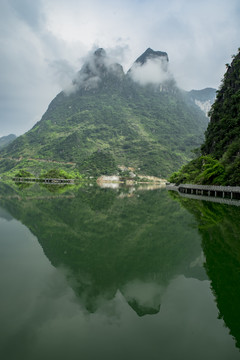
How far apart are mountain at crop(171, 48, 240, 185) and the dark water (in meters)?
26.1

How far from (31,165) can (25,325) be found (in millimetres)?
147335

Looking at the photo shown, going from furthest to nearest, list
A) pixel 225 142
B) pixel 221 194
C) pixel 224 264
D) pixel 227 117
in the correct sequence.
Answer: pixel 227 117 < pixel 225 142 < pixel 221 194 < pixel 224 264

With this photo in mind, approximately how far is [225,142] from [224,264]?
42554 millimetres

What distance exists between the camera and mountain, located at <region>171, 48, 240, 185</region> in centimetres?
3762

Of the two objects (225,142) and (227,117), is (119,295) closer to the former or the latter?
(225,142)

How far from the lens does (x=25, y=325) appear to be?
16.7 feet

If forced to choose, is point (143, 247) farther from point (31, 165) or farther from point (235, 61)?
point (31, 165)

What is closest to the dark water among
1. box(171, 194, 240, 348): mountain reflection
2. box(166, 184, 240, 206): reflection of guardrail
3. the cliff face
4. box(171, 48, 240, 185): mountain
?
box(171, 194, 240, 348): mountain reflection

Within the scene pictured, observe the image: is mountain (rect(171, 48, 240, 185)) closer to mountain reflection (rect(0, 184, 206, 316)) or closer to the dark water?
mountain reflection (rect(0, 184, 206, 316))

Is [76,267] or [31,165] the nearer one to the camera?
[76,267]

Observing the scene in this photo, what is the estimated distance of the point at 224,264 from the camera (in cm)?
905

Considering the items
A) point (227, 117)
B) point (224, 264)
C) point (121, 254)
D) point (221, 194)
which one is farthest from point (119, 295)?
point (227, 117)

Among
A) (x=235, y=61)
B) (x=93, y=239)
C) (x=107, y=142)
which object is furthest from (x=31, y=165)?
(x=93, y=239)

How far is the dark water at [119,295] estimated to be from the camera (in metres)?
4.50
